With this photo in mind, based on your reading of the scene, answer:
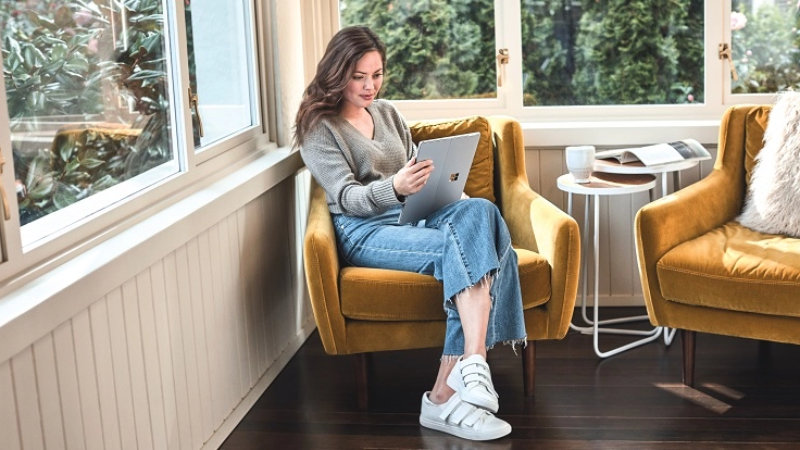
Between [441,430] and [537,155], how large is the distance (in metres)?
1.44

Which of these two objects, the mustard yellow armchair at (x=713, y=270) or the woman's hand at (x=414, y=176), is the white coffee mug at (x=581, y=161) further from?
the woman's hand at (x=414, y=176)

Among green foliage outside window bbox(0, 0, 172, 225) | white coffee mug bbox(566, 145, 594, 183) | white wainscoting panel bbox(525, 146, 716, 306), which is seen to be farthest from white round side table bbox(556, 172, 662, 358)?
green foliage outside window bbox(0, 0, 172, 225)

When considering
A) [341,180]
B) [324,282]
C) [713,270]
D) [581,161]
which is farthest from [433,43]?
[713,270]

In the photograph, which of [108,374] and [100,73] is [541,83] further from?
[108,374]

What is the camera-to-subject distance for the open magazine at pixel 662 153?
3.62m

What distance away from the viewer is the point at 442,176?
10.3 feet

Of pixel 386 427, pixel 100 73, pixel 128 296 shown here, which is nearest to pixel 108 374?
pixel 128 296

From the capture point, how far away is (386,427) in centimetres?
309

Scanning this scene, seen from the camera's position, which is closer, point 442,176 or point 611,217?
point 442,176

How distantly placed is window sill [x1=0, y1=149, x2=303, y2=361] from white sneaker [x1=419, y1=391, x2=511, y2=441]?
86 centimetres

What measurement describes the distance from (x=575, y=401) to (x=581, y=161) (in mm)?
858

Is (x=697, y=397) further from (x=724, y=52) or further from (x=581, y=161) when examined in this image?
(x=724, y=52)

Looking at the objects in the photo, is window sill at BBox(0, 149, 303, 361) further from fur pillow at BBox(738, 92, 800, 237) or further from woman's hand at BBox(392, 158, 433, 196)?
fur pillow at BBox(738, 92, 800, 237)

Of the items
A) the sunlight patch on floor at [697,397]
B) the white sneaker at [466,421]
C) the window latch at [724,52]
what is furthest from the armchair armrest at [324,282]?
the window latch at [724,52]
